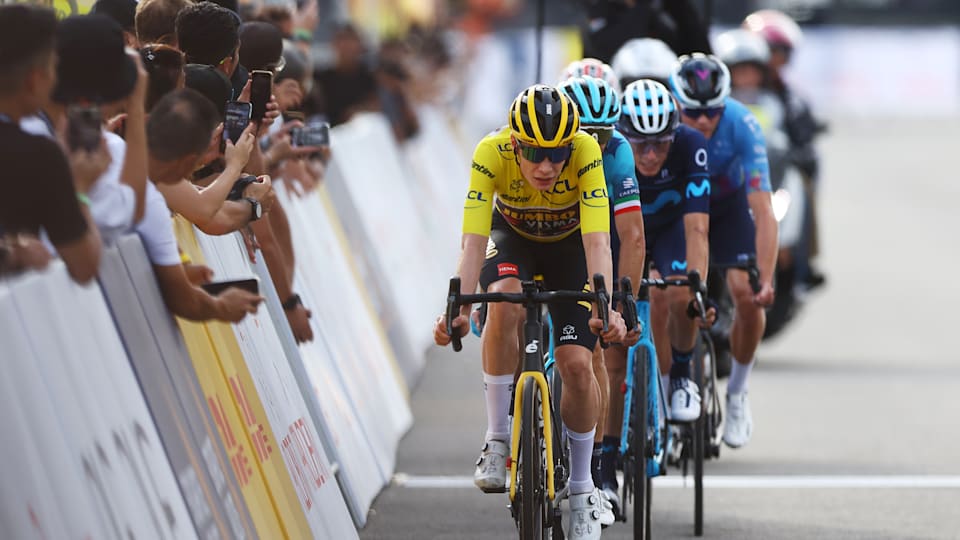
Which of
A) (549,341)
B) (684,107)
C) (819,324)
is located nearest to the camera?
(549,341)

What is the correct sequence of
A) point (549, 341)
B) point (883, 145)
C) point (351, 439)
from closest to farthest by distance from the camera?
point (549, 341), point (351, 439), point (883, 145)

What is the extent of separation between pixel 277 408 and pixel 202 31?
1.41m

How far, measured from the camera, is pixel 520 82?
5175 cm

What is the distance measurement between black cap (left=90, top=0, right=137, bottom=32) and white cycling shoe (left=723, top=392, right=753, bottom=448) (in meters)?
3.90

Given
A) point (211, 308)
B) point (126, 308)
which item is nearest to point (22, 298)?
point (126, 308)

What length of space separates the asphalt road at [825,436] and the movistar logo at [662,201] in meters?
1.40

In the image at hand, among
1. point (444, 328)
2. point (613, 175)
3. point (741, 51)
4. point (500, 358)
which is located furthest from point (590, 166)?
point (741, 51)

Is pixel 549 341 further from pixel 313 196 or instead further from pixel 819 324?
pixel 819 324

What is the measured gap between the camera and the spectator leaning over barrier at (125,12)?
7.59m

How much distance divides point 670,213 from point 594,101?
4.80ft

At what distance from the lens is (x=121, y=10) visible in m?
7.67

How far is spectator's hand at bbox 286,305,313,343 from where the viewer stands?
8320 millimetres

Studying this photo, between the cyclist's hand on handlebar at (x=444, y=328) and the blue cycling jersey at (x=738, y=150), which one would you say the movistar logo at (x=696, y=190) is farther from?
the cyclist's hand on handlebar at (x=444, y=328)

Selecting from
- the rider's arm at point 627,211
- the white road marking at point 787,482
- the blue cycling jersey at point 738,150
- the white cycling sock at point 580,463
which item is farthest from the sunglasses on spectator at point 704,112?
the white cycling sock at point 580,463
